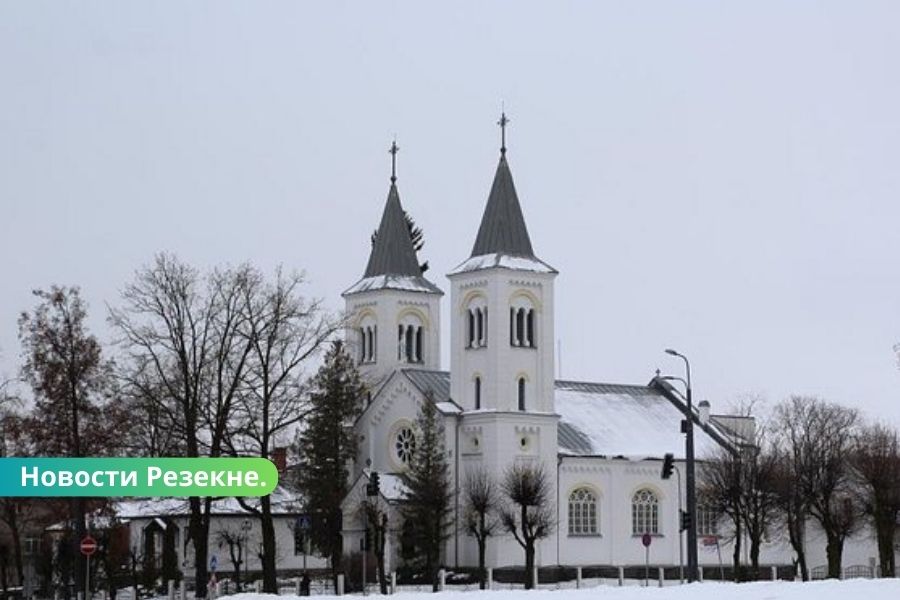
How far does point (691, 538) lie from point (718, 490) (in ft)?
97.1

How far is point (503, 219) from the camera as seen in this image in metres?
90.1

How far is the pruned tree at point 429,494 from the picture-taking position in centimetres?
8125

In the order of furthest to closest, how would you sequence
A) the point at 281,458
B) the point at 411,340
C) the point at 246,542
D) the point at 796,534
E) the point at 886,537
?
the point at 411,340
the point at 246,542
the point at 886,537
the point at 796,534
the point at 281,458

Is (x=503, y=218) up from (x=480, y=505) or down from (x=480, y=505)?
up

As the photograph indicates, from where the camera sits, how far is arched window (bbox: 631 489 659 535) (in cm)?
9138

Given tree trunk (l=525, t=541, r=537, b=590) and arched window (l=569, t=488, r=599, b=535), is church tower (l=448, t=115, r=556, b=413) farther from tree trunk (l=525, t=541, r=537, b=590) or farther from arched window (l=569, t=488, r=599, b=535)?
tree trunk (l=525, t=541, r=537, b=590)

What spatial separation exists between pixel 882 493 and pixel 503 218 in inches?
973

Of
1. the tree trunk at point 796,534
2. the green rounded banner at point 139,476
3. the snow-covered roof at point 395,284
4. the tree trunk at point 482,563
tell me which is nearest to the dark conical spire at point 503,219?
the snow-covered roof at point 395,284

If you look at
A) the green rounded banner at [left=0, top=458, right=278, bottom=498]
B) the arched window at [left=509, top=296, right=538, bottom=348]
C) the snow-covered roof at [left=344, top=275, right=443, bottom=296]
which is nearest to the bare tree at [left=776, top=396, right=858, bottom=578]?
the arched window at [left=509, top=296, right=538, bottom=348]

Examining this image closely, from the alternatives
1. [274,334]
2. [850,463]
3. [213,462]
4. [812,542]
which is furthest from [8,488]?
[812,542]

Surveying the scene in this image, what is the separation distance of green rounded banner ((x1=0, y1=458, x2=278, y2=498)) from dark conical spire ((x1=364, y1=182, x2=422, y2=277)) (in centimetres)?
4804

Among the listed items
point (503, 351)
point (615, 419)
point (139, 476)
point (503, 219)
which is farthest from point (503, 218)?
point (139, 476)

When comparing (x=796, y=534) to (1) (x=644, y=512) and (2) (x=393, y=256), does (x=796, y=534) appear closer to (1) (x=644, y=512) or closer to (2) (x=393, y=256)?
(1) (x=644, y=512)

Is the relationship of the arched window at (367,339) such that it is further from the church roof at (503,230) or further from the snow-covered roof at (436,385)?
the church roof at (503,230)
